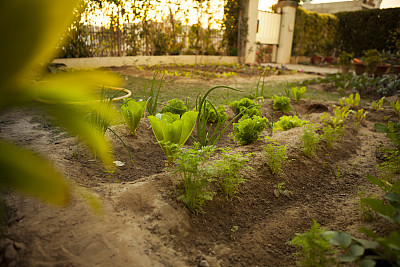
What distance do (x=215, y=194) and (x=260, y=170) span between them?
55 cm

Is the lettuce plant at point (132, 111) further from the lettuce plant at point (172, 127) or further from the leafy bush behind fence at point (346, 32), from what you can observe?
the leafy bush behind fence at point (346, 32)

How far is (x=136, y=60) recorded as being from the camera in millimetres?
8305

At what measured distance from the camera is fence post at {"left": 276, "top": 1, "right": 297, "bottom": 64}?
12672 mm

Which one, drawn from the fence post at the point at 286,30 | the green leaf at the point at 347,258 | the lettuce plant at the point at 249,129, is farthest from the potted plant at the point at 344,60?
the green leaf at the point at 347,258

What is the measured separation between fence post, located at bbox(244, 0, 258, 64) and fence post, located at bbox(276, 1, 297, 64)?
2.30 m

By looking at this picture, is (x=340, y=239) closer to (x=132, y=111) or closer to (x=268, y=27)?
(x=132, y=111)

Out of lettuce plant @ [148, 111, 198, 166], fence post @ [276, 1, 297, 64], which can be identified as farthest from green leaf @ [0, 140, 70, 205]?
fence post @ [276, 1, 297, 64]

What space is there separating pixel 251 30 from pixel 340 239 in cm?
1076

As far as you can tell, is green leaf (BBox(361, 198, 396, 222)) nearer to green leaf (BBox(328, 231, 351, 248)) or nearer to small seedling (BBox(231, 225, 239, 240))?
green leaf (BBox(328, 231, 351, 248))

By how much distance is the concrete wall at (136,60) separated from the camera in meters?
6.90

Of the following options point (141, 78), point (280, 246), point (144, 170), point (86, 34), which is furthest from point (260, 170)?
point (86, 34)

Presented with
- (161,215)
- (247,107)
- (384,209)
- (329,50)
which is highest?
(329,50)

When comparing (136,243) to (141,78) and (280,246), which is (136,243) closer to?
(280,246)

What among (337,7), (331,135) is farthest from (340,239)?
(337,7)
